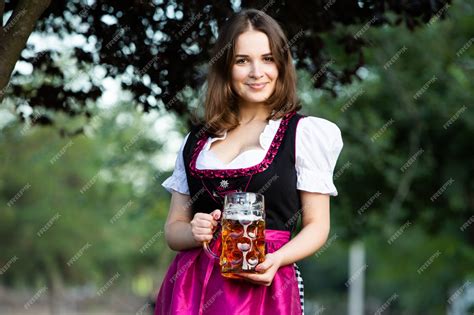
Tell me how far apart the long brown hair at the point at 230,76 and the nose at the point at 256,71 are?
7 centimetres

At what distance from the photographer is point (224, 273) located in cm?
284

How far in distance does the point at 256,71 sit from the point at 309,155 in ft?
1.25

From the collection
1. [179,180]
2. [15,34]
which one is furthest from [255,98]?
[15,34]

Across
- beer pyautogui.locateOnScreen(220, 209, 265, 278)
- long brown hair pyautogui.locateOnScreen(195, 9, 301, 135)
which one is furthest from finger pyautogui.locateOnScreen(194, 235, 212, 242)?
long brown hair pyautogui.locateOnScreen(195, 9, 301, 135)

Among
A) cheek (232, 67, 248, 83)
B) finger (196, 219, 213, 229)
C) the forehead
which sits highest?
the forehead

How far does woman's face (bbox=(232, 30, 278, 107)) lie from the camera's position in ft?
10.5

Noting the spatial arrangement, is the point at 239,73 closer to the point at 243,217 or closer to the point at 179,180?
the point at 179,180

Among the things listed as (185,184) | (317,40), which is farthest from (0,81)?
(317,40)

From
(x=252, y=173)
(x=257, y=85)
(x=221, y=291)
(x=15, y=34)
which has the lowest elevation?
(x=221, y=291)

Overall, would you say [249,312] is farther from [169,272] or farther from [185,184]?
[185,184]

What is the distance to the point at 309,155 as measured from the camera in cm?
310

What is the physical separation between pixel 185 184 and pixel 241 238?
2.00 feet

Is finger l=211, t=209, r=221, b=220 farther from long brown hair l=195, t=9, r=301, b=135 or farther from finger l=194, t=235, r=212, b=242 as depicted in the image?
long brown hair l=195, t=9, r=301, b=135

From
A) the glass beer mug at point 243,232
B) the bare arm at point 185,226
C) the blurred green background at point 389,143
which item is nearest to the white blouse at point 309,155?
the bare arm at point 185,226
